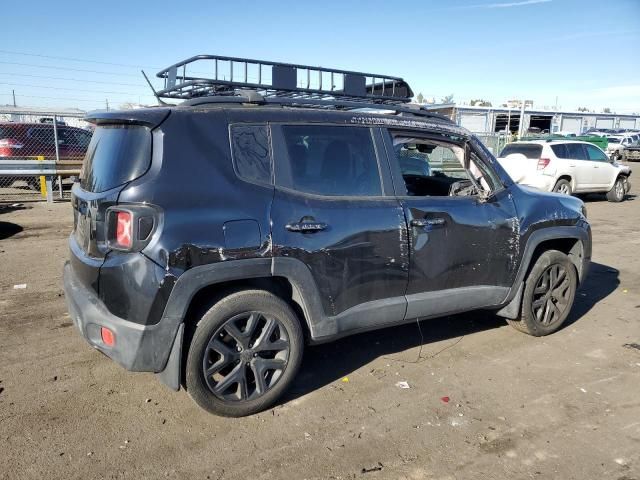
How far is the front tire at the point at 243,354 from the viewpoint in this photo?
298 centimetres

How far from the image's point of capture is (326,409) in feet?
10.9

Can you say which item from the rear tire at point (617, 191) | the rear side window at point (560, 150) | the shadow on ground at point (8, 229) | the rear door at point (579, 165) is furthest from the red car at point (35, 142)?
the rear tire at point (617, 191)

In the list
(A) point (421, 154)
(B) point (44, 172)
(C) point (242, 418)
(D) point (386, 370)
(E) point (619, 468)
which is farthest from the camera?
(B) point (44, 172)

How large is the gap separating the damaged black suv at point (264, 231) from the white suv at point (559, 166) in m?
10.5

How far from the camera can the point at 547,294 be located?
15.0 feet

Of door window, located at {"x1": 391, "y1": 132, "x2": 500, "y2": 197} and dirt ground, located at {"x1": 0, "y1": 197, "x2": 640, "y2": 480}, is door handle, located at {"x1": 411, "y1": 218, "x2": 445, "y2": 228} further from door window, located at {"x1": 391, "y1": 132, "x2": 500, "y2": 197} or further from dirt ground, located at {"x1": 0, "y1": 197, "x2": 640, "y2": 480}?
dirt ground, located at {"x1": 0, "y1": 197, "x2": 640, "y2": 480}

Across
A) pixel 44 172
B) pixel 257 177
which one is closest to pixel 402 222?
pixel 257 177

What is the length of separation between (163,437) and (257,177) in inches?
63.8

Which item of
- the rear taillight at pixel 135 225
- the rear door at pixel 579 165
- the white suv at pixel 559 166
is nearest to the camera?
the rear taillight at pixel 135 225

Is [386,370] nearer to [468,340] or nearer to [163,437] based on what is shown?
[468,340]

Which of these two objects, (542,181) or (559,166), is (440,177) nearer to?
(542,181)

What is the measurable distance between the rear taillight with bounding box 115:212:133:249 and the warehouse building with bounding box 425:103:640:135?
24.6 m

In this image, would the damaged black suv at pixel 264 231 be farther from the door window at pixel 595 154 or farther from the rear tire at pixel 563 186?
the door window at pixel 595 154

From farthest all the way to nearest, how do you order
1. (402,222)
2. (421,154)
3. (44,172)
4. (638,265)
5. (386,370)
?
(44,172) → (638,265) → (421,154) → (386,370) → (402,222)
